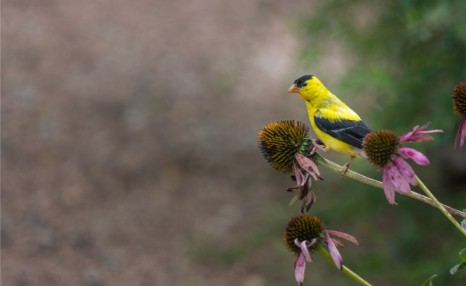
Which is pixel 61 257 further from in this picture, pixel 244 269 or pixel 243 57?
pixel 243 57

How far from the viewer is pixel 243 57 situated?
829 centimetres

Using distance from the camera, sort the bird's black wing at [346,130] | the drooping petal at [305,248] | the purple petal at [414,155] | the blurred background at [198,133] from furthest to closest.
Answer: the blurred background at [198,133] < the bird's black wing at [346,130] < the drooping petal at [305,248] < the purple petal at [414,155]

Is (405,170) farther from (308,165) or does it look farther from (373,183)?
(308,165)

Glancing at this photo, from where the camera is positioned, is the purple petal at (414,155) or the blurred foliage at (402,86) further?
the blurred foliage at (402,86)

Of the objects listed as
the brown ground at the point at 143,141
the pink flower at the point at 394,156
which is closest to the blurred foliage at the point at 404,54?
the brown ground at the point at 143,141

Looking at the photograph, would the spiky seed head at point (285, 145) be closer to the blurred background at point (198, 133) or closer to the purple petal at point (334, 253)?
the purple petal at point (334, 253)

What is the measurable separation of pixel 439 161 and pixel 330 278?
1.43m

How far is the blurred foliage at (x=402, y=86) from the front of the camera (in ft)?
15.2

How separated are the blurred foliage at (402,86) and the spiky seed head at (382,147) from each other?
7.07 feet

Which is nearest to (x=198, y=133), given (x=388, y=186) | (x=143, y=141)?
(x=143, y=141)

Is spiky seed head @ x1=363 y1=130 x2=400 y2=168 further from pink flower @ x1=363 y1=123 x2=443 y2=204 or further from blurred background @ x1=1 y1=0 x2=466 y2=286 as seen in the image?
blurred background @ x1=1 y1=0 x2=466 y2=286

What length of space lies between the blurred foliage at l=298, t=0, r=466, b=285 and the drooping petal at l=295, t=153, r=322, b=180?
2.05m

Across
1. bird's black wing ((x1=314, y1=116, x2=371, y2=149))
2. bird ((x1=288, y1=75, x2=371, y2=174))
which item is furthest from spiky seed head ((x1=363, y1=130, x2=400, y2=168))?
bird's black wing ((x1=314, y1=116, x2=371, y2=149))

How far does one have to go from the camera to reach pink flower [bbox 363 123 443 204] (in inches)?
80.7
